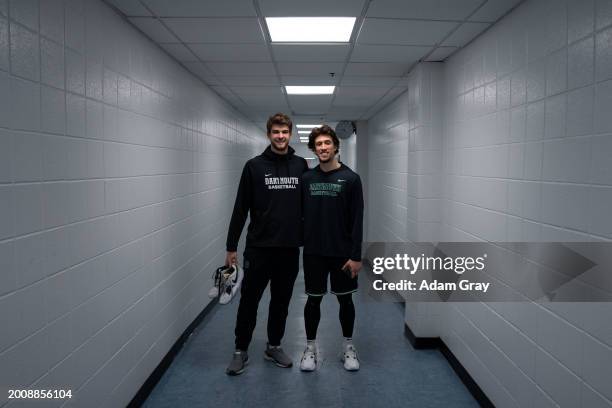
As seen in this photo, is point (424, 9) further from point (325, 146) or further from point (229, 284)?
point (229, 284)

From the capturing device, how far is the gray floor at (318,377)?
2.88 metres

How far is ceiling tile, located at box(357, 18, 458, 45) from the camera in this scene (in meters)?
2.73

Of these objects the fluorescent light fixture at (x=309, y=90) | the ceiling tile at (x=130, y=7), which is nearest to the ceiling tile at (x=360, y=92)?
the fluorescent light fixture at (x=309, y=90)

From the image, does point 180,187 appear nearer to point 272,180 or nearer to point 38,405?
point 272,180

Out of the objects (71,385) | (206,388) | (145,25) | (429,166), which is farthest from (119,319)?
(429,166)

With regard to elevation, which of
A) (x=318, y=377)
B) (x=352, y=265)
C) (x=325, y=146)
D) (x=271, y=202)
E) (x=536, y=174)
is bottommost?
(x=318, y=377)

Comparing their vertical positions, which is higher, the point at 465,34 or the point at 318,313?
the point at 465,34

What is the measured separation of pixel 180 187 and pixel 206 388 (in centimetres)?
157

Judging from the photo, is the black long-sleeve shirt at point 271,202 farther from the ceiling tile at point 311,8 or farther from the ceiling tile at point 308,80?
the ceiling tile at point 308,80

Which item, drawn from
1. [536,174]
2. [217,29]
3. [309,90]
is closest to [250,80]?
[309,90]

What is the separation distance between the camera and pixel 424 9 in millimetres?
2486

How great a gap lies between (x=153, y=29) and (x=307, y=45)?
1.01 m

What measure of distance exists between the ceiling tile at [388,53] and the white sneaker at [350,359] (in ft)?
7.00

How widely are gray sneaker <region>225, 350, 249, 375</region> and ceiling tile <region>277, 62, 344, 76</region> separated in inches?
89.1
